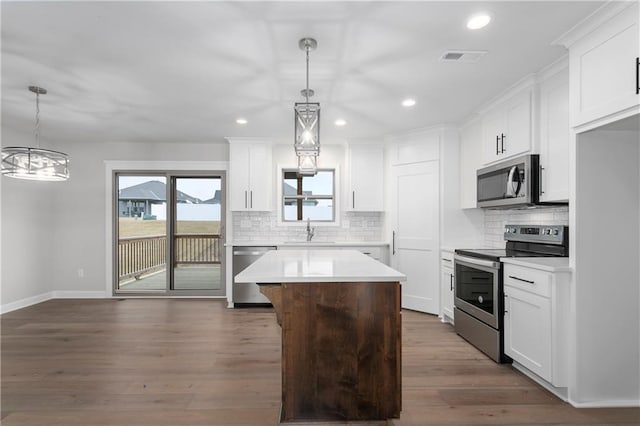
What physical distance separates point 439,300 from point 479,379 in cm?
178

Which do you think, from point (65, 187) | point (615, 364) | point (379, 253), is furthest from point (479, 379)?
point (65, 187)

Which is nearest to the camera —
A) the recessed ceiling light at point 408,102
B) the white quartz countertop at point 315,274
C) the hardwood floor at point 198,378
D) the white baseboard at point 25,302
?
the white quartz countertop at point 315,274

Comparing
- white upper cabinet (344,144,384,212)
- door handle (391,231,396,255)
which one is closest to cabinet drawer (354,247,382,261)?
door handle (391,231,396,255)

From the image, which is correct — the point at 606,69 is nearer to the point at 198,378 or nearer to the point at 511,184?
the point at 511,184

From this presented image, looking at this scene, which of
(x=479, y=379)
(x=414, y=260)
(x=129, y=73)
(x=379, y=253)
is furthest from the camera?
(x=379, y=253)

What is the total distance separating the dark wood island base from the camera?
6.86ft

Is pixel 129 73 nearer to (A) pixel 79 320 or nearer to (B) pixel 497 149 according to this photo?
(A) pixel 79 320

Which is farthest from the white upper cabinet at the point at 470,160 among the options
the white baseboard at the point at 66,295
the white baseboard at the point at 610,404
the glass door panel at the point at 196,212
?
the white baseboard at the point at 66,295

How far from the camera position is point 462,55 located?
8.63ft

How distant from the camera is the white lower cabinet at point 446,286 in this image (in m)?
4.09

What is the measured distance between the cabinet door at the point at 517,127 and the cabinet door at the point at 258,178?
A: 3143 millimetres

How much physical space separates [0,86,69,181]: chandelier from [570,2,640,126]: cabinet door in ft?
13.3

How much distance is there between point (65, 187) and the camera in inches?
218

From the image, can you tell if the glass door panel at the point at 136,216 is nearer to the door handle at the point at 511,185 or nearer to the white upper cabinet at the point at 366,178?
the white upper cabinet at the point at 366,178
